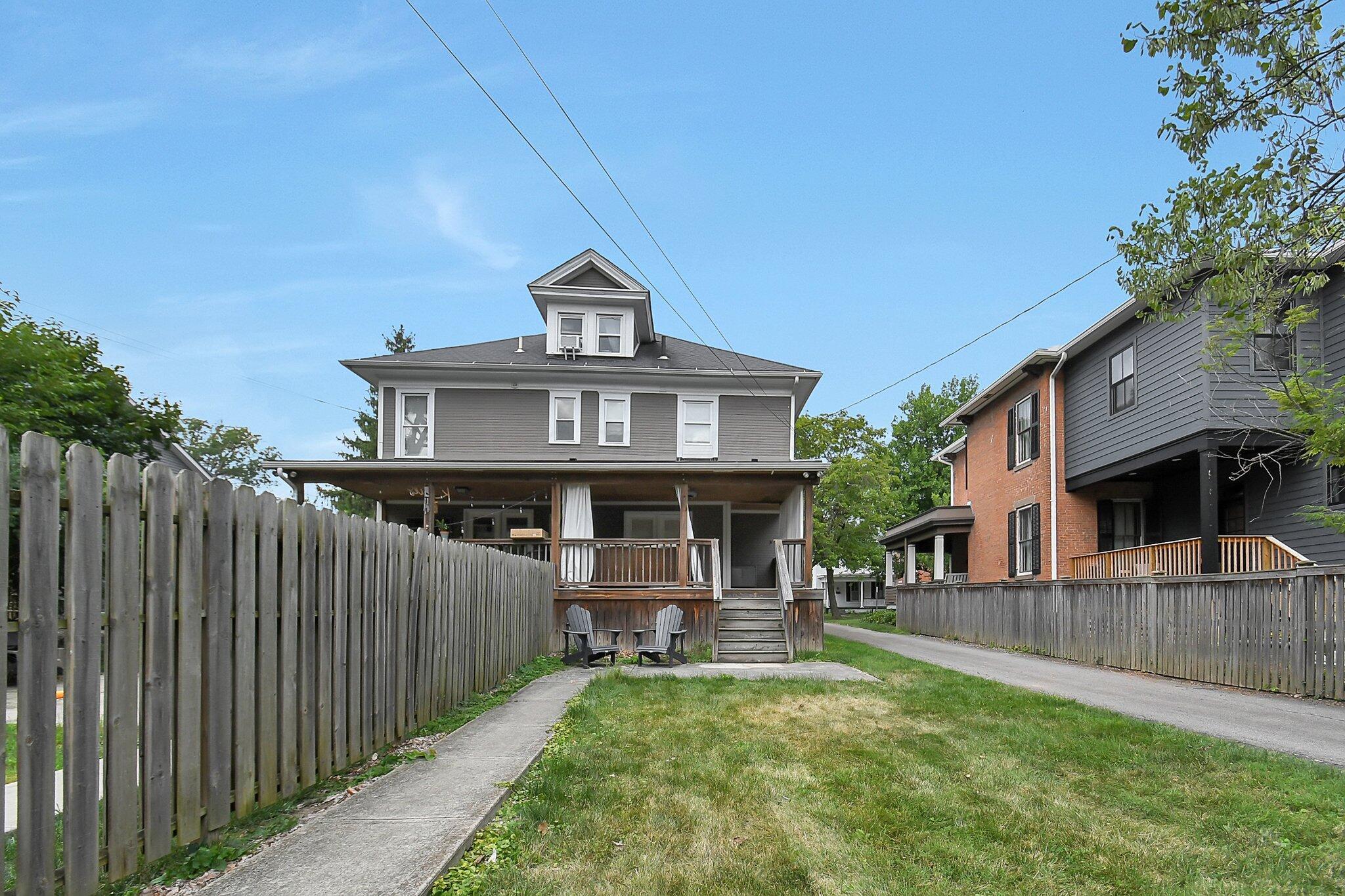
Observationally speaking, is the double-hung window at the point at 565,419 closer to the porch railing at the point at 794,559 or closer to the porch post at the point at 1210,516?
the porch railing at the point at 794,559

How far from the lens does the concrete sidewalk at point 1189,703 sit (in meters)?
7.61

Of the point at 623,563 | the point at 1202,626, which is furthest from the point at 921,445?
the point at 1202,626

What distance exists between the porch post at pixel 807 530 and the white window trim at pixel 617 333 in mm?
6674

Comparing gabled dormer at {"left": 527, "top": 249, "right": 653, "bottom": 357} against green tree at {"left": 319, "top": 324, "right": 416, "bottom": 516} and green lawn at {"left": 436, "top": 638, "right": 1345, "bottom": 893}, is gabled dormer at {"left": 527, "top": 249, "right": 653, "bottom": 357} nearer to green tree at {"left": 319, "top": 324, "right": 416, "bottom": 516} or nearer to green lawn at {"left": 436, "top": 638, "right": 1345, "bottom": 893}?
green lawn at {"left": 436, "top": 638, "right": 1345, "bottom": 893}

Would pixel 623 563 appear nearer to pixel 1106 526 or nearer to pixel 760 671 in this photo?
pixel 760 671

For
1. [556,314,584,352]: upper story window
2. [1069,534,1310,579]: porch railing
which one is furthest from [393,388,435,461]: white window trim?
[1069,534,1310,579]: porch railing

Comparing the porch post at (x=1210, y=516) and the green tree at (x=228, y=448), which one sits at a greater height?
the green tree at (x=228, y=448)

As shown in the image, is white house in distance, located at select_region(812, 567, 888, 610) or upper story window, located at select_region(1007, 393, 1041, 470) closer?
upper story window, located at select_region(1007, 393, 1041, 470)

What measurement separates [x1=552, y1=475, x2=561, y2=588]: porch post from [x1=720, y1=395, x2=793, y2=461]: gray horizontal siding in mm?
5879

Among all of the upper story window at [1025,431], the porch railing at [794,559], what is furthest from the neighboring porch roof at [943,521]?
the porch railing at [794,559]

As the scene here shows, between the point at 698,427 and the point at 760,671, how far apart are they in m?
9.85

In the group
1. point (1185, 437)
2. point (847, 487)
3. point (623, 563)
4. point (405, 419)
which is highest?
point (405, 419)

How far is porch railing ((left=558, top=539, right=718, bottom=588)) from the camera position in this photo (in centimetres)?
1697

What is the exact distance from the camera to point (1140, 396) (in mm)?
17625
